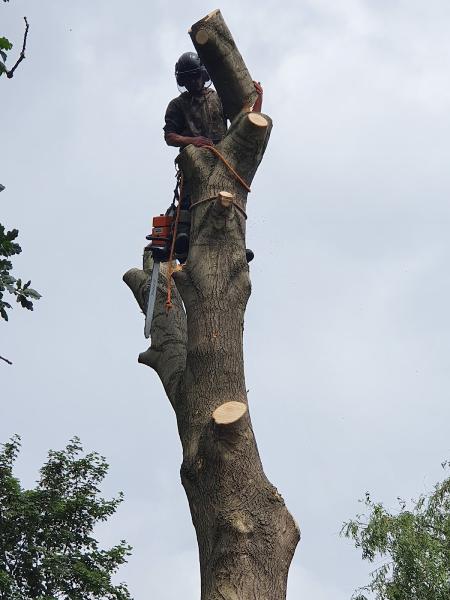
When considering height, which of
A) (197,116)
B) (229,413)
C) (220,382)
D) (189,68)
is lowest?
(229,413)

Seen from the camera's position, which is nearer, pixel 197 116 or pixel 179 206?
pixel 179 206

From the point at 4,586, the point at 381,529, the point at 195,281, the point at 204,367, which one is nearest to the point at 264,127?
the point at 195,281

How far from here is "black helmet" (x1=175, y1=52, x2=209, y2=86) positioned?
602 cm

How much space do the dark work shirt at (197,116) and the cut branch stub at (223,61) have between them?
44 centimetres

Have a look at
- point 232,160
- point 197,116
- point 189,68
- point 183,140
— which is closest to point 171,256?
point 232,160

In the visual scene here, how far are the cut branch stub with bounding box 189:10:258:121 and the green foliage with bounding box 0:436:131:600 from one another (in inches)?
367

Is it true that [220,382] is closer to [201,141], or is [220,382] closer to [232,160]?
[232,160]

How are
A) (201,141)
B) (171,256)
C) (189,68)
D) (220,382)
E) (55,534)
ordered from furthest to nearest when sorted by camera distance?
(55,534), (189,68), (201,141), (171,256), (220,382)

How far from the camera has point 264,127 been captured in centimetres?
520

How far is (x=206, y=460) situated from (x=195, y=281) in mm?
982

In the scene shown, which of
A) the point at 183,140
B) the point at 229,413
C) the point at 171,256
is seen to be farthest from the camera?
the point at 183,140

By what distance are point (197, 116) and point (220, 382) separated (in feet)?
6.98

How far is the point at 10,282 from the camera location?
204 inches

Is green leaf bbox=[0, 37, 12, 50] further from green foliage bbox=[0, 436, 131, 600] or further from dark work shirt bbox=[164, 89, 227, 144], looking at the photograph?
green foliage bbox=[0, 436, 131, 600]
